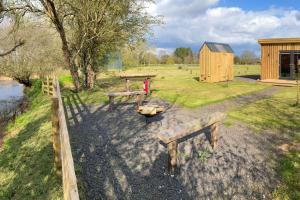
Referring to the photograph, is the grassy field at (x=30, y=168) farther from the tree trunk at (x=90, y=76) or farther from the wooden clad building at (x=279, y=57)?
the wooden clad building at (x=279, y=57)

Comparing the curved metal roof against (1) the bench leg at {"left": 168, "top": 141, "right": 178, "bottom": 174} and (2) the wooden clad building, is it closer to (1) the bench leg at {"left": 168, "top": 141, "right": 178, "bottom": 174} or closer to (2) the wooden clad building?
(2) the wooden clad building

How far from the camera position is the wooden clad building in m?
24.2

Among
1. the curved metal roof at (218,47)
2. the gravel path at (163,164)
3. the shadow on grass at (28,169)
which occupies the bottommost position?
the shadow on grass at (28,169)

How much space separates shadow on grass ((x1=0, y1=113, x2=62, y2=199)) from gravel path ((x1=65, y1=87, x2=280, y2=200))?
77 cm

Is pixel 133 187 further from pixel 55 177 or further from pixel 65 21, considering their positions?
pixel 65 21

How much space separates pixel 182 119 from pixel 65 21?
1557cm

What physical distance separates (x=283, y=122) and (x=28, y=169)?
8824mm

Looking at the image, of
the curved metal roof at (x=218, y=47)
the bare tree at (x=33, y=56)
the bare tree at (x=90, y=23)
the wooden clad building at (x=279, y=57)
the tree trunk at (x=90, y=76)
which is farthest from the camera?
the bare tree at (x=33, y=56)

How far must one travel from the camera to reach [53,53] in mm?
33219

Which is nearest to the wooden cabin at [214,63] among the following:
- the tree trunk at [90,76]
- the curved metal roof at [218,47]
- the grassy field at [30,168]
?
the curved metal roof at [218,47]

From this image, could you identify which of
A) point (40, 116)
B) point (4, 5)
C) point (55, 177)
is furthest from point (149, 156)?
point (4, 5)

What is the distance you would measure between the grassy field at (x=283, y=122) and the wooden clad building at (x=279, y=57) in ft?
27.2

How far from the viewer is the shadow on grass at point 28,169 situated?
707 cm

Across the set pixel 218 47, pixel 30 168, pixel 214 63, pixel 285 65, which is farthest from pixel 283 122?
pixel 285 65
